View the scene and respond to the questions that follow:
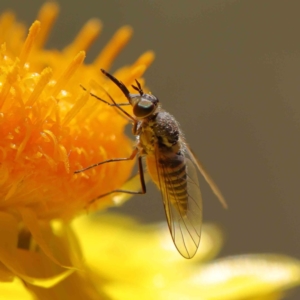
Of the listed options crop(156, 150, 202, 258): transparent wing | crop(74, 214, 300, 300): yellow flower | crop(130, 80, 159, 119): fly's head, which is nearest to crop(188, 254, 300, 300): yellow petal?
crop(74, 214, 300, 300): yellow flower

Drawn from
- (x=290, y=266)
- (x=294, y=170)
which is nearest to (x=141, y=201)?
(x=294, y=170)

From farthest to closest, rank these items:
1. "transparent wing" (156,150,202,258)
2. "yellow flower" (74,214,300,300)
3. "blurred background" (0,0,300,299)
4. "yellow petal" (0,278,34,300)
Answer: "blurred background" (0,0,300,299) → "yellow flower" (74,214,300,300) → "transparent wing" (156,150,202,258) → "yellow petal" (0,278,34,300)

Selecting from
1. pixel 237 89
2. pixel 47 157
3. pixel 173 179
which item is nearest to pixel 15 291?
pixel 47 157

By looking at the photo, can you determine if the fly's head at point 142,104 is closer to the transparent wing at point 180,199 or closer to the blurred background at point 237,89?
the transparent wing at point 180,199

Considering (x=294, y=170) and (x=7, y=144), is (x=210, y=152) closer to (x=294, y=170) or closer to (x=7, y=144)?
(x=294, y=170)

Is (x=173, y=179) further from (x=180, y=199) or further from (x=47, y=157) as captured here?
(x=47, y=157)

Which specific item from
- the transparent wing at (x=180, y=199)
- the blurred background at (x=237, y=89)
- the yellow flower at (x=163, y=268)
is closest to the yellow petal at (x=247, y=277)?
the yellow flower at (x=163, y=268)

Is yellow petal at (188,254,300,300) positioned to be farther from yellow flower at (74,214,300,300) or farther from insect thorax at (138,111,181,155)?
insect thorax at (138,111,181,155)
